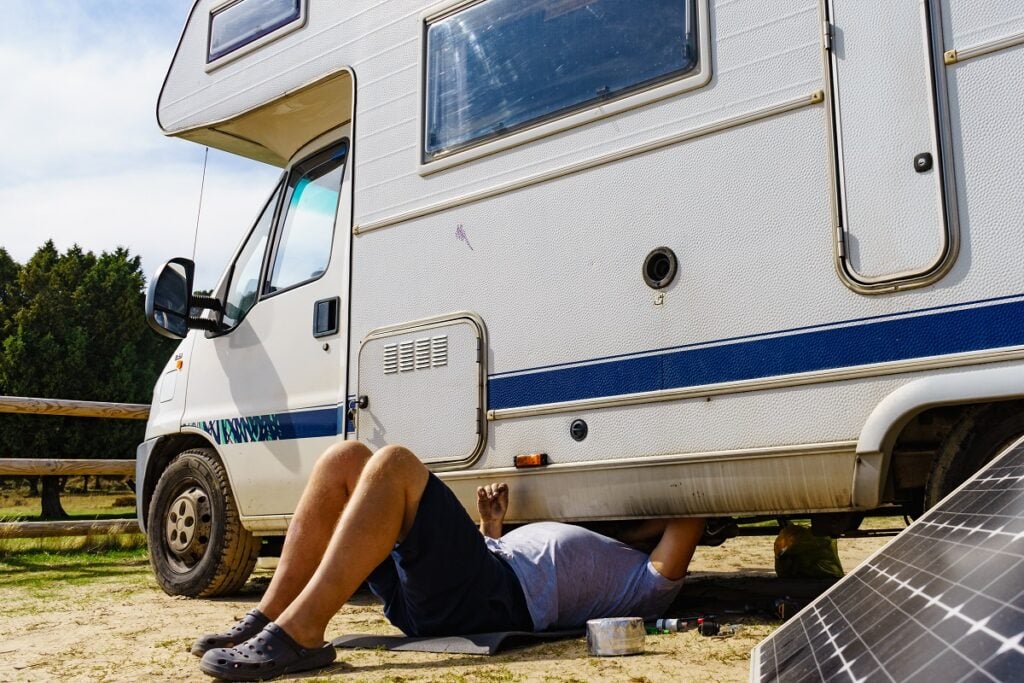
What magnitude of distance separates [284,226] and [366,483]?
2702 millimetres

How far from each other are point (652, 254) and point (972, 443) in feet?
3.97

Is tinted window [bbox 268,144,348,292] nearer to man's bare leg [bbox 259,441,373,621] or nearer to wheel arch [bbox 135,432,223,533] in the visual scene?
wheel arch [bbox 135,432,223,533]

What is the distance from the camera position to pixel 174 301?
5258 mm

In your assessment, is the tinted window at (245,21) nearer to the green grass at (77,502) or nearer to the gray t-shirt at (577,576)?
the gray t-shirt at (577,576)

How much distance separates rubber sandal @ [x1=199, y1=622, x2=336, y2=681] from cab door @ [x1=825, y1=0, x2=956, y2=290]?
78.1 inches

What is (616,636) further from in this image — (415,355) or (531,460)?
(415,355)

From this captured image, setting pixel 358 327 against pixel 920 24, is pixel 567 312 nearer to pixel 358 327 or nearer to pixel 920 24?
pixel 358 327

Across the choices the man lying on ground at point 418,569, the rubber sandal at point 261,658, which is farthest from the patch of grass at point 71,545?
the rubber sandal at point 261,658

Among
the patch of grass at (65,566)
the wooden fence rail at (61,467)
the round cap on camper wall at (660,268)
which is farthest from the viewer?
the wooden fence rail at (61,467)

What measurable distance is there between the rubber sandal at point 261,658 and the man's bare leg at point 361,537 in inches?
1.2

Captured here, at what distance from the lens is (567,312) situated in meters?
3.71

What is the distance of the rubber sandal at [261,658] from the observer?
273cm

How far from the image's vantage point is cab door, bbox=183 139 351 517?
15.6 feet

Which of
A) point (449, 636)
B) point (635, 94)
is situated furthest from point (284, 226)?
point (449, 636)
